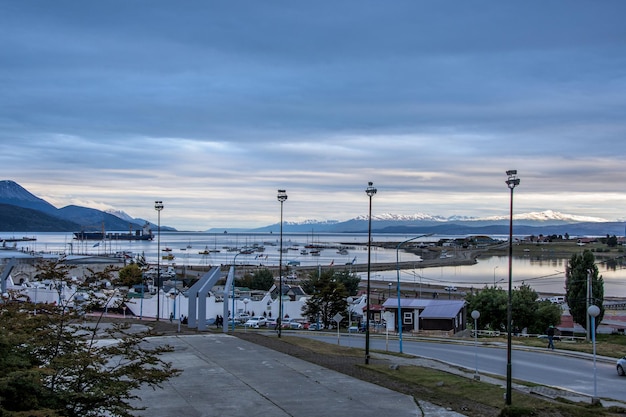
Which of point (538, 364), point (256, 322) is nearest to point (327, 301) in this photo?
point (256, 322)

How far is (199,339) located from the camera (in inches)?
1410

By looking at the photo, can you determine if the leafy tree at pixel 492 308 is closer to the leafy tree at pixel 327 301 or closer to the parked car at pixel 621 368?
the leafy tree at pixel 327 301

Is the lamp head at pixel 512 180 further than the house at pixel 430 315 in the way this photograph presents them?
No

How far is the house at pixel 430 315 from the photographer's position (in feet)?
171

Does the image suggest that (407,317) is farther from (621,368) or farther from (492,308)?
(621,368)

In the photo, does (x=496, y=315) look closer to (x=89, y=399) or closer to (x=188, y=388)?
(x=188, y=388)

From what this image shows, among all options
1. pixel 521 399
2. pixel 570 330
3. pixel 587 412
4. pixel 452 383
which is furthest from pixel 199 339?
pixel 570 330

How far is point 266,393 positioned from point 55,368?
10.4 metres

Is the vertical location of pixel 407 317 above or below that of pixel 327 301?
below

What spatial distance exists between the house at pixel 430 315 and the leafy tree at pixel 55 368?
41689 mm

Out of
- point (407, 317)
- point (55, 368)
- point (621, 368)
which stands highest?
point (55, 368)

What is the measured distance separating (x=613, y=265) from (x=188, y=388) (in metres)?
175

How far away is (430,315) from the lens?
52688 mm

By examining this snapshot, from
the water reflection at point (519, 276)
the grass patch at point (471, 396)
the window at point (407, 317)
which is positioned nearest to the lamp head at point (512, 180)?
the grass patch at point (471, 396)
